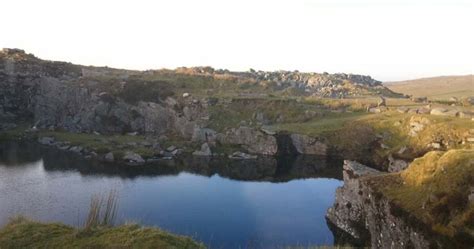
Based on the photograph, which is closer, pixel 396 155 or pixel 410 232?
pixel 410 232

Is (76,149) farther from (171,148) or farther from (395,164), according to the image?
(395,164)

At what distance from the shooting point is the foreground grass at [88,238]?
23328mm

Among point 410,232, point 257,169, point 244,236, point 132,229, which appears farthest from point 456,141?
point 132,229

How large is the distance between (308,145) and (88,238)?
265 feet

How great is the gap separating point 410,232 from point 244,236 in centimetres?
2809

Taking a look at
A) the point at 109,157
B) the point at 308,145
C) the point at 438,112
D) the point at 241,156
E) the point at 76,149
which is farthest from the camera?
the point at 308,145

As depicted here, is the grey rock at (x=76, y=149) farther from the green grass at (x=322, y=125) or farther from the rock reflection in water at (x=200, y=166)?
the green grass at (x=322, y=125)

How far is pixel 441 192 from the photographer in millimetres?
23250

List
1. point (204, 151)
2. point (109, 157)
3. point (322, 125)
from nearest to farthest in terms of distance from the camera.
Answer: point (109, 157)
point (204, 151)
point (322, 125)

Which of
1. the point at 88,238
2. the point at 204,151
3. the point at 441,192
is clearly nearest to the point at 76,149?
the point at 204,151

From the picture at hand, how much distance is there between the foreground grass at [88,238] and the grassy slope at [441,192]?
11616 mm

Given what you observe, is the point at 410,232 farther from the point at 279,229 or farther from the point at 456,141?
the point at 456,141

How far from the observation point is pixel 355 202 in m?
50.3

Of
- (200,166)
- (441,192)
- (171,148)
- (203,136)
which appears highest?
(441,192)
